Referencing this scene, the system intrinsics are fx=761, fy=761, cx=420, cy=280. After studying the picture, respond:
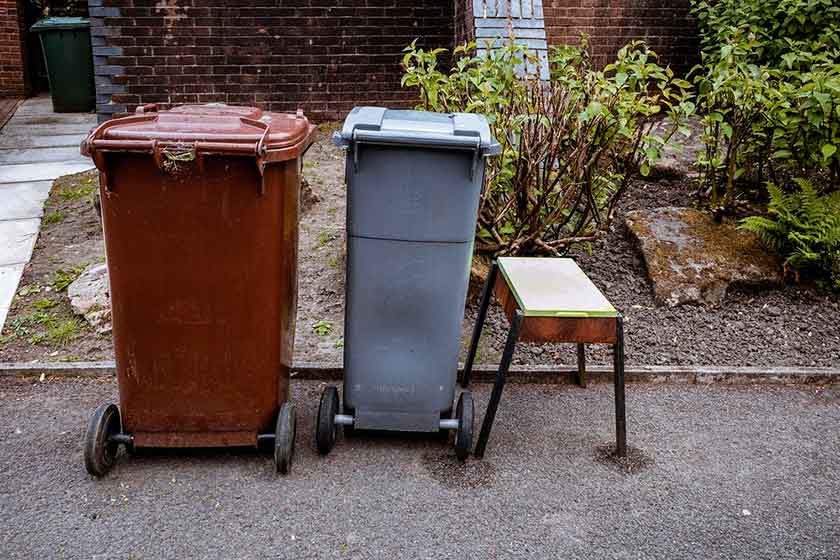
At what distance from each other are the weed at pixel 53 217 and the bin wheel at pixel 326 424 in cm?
394

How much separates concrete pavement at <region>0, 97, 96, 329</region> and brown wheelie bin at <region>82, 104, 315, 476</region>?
1.97 meters

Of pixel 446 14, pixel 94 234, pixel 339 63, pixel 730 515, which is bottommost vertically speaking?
pixel 730 515

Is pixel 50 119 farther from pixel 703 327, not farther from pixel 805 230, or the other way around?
pixel 805 230

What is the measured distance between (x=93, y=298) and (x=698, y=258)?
3.94 meters

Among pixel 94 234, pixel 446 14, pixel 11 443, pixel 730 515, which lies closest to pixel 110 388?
pixel 11 443

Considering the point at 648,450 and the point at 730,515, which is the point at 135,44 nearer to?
the point at 648,450

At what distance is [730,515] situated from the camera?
318 centimetres

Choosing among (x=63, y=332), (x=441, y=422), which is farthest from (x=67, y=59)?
(x=441, y=422)

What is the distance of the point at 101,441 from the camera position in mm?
3160

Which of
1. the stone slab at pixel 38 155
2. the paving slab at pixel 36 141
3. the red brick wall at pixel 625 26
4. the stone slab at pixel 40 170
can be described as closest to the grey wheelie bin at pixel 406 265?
the red brick wall at pixel 625 26

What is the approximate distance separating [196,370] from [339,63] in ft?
17.8

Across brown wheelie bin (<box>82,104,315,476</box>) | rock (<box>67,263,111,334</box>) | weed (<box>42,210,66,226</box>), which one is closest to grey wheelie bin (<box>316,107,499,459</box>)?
brown wheelie bin (<box>82,104,315,476</box>)

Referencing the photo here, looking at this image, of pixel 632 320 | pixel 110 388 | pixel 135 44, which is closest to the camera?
pixel 110 388

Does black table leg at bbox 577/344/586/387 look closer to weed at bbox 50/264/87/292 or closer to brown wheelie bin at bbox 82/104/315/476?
brown wheelie bin at bbox 82/104/315/476
